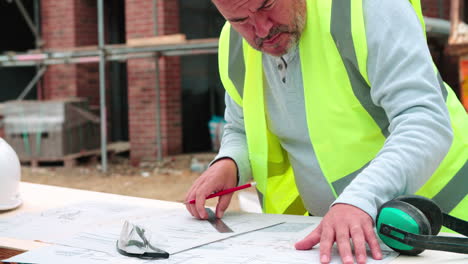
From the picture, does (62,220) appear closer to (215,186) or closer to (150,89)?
(215,186)

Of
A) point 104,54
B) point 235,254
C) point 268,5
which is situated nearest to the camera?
point 235,254

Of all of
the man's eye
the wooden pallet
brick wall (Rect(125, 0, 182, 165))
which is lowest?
the wooden pallet

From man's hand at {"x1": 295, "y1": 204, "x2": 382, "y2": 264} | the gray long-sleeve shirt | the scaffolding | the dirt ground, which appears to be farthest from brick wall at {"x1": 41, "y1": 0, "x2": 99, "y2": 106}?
man's hand at {"x1": 295, "y1": 204, "x2": 382, "y2": 264}

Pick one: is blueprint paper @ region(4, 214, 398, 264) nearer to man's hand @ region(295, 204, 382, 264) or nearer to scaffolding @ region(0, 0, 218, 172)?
man's hand @ region(295, 204, 382, 264)

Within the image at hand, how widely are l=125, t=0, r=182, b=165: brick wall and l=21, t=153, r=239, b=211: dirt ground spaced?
33 centimetres

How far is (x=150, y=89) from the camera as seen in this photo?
941cm

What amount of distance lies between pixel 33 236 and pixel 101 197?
0.62 metres

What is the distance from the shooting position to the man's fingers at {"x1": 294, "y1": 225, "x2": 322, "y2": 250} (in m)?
1.43

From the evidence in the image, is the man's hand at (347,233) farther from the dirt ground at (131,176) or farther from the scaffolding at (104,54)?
the scaffolding at (104,54)

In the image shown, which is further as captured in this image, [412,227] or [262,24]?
[262,24]

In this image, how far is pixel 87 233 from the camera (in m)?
1.74

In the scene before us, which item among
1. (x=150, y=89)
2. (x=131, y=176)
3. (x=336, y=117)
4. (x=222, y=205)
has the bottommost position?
(x=131, y=176)

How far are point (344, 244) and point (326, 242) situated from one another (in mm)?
42

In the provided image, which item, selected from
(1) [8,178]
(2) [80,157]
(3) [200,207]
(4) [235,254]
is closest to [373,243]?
(4) [235,254]
